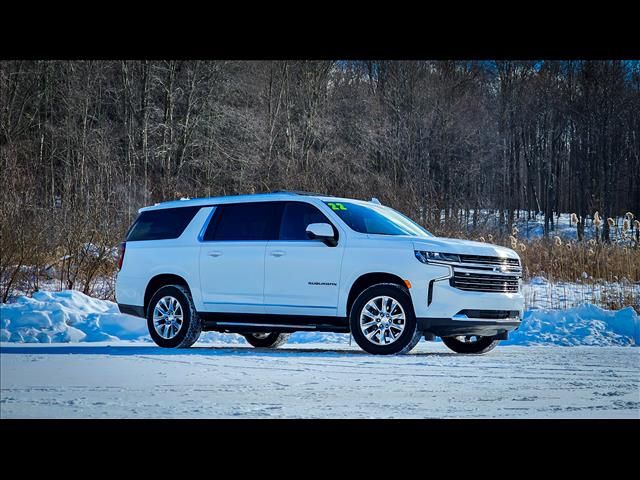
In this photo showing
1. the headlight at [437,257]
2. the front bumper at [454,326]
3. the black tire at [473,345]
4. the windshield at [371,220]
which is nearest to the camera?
the front bumper at [454,326]

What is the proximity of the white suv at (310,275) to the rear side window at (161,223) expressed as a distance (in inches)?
0.6

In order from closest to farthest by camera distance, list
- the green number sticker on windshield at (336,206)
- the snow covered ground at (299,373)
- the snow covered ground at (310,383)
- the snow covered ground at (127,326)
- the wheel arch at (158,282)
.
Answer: the snow covered ground at (310,383) < the snow covered ground at (299,373) < the green number sticker on windshield at (336,206) < the wheel arch at (158,282) < the snow covered ground at (127,326)

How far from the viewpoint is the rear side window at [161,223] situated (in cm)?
1277

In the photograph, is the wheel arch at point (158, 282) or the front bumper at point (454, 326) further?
the wheel arch at point (158, 282)

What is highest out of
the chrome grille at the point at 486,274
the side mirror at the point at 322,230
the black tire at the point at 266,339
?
the side mirror at the point at 322,230

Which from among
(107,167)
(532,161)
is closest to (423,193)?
(107,167)

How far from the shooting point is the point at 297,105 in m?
24.3

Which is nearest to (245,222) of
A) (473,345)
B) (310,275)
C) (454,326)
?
(310,275)

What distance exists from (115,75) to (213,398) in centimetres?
1665

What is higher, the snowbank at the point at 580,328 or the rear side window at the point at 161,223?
the rear side window at the point at 161,223

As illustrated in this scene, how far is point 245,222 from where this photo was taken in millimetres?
12102

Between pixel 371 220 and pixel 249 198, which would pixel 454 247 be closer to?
pixel 371 220

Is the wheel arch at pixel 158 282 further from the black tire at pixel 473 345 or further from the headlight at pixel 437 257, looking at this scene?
the black tire at pixel 473 345

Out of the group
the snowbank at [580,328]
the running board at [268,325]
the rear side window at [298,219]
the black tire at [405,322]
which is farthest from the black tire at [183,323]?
the snowbank at [580,328]
